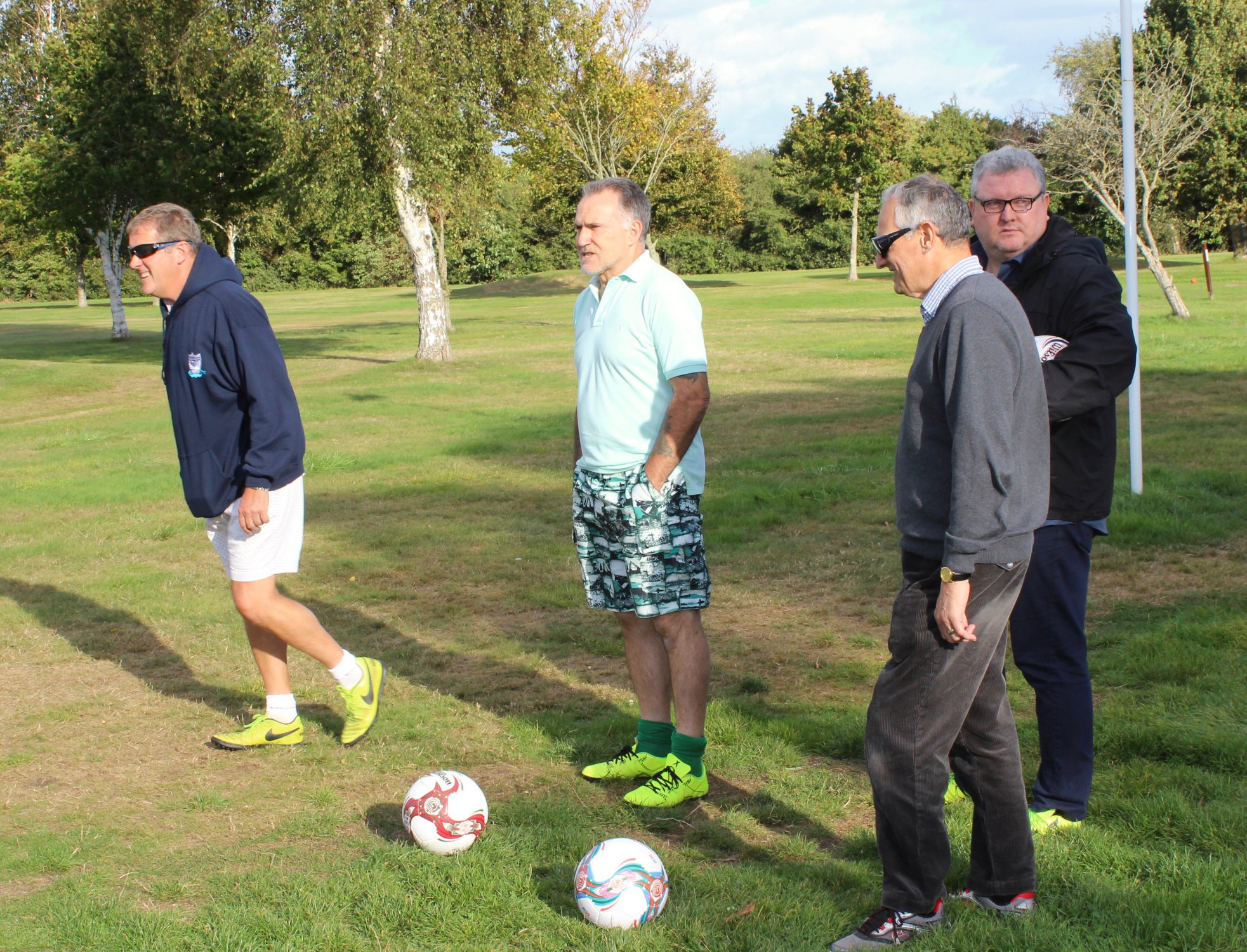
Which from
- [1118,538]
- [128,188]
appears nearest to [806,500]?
[1118,538]

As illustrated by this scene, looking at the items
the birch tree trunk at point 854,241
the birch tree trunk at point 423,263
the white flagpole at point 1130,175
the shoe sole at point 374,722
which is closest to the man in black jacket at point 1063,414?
the shoe sole at point 374,722

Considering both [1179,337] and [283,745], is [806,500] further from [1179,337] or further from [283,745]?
[1179,337]

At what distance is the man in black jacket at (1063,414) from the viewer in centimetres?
354

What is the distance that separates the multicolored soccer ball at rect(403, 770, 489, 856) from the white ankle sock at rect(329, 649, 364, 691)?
1.15 m

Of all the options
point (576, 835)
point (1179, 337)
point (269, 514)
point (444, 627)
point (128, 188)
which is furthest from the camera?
point (128, 188)

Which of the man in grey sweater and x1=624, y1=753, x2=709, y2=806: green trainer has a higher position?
the man in grey sweater

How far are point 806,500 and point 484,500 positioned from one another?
9.77 ft

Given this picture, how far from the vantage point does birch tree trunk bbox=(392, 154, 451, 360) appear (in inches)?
842

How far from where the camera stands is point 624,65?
138ft

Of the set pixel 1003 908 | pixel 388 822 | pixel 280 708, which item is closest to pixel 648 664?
pixel 388 822

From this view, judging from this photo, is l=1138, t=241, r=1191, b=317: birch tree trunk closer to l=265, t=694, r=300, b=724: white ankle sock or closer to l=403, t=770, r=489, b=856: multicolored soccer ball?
l=265, t=694, r=300, b=724: white ankle sock

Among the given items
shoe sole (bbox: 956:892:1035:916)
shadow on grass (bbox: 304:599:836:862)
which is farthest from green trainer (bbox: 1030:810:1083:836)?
shadow on grass (bbox: 304:599:836:862)

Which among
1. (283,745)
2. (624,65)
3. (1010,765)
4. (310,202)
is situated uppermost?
(624,65)

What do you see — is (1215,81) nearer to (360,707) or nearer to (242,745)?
(360,707)
